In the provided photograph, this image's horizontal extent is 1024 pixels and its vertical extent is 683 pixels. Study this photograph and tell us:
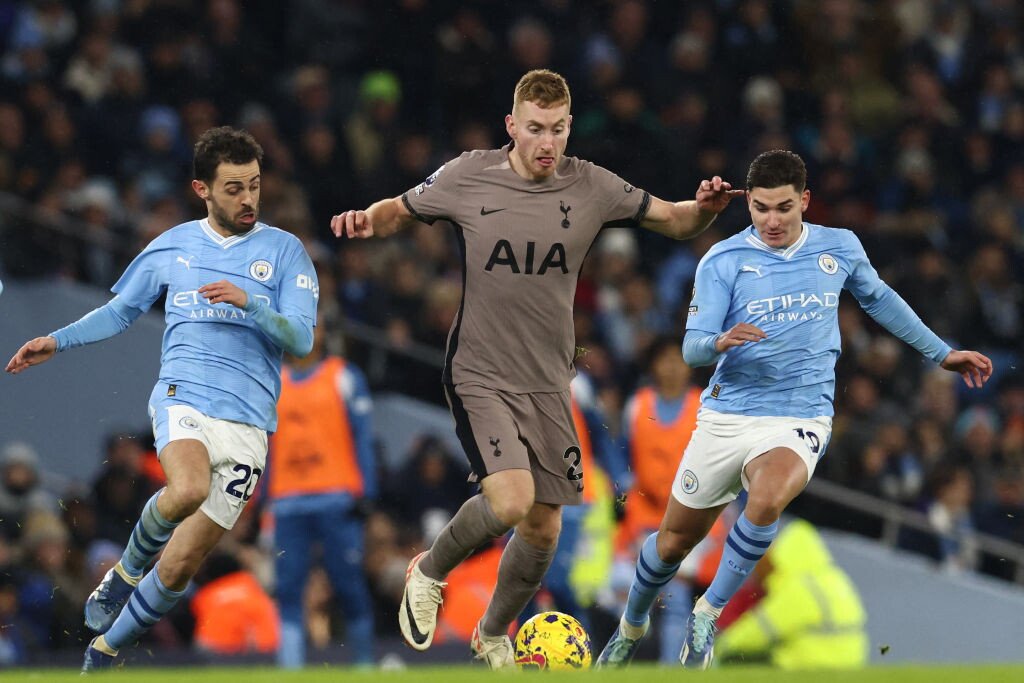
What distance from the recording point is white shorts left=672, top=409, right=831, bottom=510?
9.07 metres

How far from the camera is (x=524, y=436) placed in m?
8.90

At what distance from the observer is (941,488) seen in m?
15.4

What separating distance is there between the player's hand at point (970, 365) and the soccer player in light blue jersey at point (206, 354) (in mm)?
3196

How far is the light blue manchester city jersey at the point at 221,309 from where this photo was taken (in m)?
9.07

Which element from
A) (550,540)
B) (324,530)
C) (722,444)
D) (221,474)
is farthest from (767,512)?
(324,530)

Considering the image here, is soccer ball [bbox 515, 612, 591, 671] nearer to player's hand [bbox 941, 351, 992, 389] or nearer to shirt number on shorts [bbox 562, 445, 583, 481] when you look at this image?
shirt number on shorts [bbox 562, 445, 583, 481]

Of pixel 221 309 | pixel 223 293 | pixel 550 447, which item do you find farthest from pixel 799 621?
pixel 223 293

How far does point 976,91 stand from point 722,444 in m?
11.0

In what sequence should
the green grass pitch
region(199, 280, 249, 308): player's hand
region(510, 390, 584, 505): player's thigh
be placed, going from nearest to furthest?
1. the green grass pitch
2. region(199, 280, 249, 308): player's hand
3. region(510, 390, 584, 505): player's thigh

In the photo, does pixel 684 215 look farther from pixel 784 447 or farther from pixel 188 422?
pixel 188 422

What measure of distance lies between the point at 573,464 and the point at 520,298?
846 mm

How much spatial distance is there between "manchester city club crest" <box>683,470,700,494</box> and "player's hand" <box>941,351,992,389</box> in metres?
1.40

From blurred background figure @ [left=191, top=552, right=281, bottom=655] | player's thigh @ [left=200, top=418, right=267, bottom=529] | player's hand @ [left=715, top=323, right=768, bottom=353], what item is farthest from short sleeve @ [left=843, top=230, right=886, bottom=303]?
blurred background figure @ [left=191, top=552, right=281, bottom=655]

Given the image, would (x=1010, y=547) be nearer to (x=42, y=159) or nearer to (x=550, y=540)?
(x=550, y=540)
